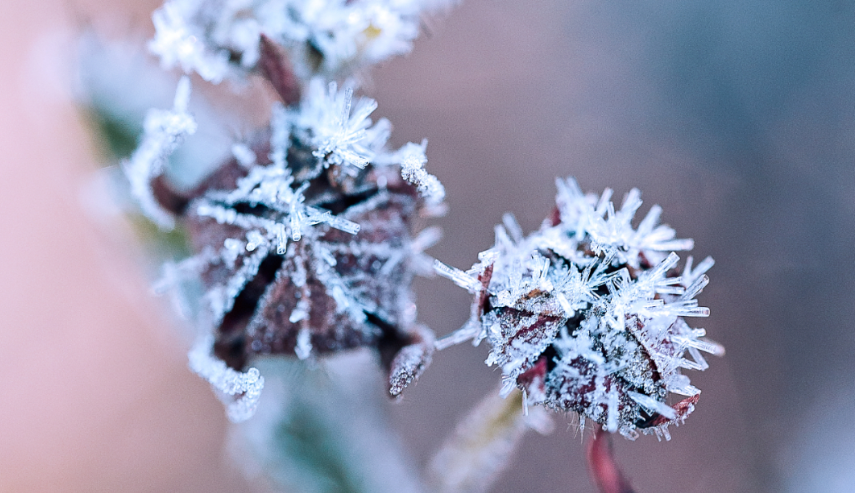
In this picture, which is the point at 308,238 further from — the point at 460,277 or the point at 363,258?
the point at 460,277

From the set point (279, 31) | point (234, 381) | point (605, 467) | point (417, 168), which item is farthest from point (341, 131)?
point (605, 467)

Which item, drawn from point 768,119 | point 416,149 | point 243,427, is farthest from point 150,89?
point 768,119

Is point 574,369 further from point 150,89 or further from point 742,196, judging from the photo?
point 742,196

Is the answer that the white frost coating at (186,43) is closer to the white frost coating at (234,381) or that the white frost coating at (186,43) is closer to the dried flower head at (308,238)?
the dried flower head at (308,238)

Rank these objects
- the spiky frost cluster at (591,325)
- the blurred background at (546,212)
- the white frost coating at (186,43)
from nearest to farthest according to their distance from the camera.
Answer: the spiky frost cluster at (591,325), the white frost coating at (186,43), the blurred background at (546,212)

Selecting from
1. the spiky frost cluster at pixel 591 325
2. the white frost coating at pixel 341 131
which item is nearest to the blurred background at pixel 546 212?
the white frost coating at pixel 341 131

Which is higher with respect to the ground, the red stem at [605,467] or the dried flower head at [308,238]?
the dried flower head at [308,238]

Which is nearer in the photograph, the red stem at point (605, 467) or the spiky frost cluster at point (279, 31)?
the red stem at point (605, 467)

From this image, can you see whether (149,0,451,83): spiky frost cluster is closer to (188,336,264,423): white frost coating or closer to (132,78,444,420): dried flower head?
(132,78,444,420): dried flower head
